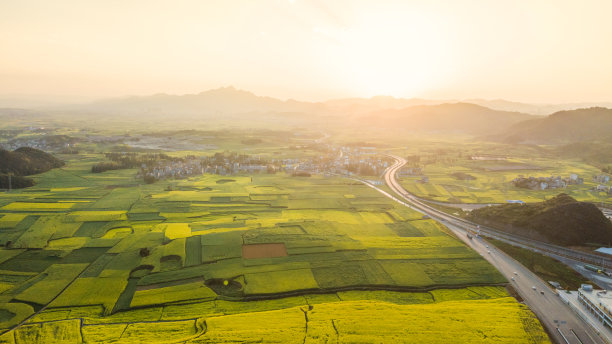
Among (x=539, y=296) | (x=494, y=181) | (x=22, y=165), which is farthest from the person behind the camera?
(x=494, y=181)

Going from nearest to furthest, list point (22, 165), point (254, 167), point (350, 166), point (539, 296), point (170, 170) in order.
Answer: point (539, 296) < point (22, 165) < point (170, 170) < point (254, 167) < point (350, 166)

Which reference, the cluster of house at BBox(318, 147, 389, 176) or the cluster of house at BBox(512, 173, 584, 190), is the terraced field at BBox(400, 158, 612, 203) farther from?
the cluster of house at BBox(318, 147, 389, 176)

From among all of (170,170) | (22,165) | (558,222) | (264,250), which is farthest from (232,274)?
(22,165)

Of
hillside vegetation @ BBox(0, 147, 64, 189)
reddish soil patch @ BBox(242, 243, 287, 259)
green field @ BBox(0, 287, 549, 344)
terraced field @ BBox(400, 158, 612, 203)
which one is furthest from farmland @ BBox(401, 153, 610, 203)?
hillside vegetation @ BBox(0, 147, 64, 189)

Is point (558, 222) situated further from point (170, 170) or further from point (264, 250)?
point (170, 170)

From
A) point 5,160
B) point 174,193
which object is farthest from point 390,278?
→ point 5,160
